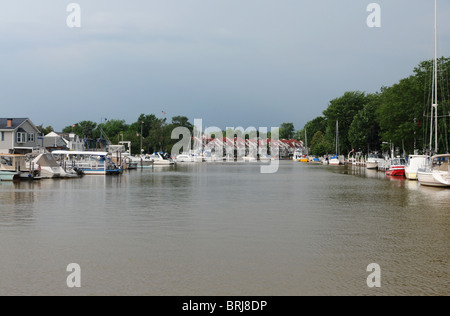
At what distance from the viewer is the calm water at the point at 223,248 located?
34.9 ft

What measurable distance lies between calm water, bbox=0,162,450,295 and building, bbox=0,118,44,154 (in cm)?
5342

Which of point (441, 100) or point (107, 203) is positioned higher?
point (441, 100)

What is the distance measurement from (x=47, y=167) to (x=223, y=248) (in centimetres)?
4051

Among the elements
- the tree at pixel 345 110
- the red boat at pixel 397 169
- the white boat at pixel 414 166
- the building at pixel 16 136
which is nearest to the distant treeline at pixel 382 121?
the tree at pixel 345 110

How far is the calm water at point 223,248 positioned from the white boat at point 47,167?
24.0 metres

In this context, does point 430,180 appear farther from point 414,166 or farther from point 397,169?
point 397,169

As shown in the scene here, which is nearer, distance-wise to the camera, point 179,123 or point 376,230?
point 376,230

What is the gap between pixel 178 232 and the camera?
17.5 m

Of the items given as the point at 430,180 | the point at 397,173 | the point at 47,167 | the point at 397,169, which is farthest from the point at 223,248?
the point at 397,173

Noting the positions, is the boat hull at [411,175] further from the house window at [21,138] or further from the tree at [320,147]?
the tree at [320,147]

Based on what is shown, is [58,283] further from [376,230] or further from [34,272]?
[376,230]

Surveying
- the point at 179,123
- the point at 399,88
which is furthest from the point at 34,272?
the point at 179,123

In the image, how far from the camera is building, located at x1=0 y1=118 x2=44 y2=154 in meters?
75.4
